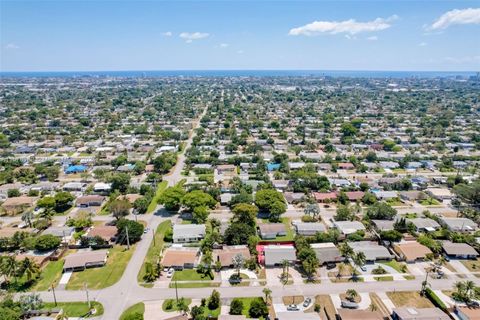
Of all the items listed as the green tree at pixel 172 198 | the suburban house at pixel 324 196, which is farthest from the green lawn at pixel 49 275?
the suburban house at pixel 324 196

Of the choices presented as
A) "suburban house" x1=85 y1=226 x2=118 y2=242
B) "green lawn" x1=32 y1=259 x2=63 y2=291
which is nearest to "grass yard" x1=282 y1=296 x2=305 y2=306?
"suburban house" x1=85 y1=226 x2=118 y2=242

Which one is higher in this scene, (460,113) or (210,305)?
(460,113)

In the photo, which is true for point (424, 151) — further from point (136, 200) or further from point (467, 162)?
point (136, 200)

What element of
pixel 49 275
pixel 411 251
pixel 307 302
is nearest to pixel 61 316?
pixel 49 275

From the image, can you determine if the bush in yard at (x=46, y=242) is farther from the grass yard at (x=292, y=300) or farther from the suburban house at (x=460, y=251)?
the suburban house at (x=460, y=251)

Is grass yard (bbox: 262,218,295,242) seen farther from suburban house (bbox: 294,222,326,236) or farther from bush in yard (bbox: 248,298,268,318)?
bush in yard (bbox: 248,298,268,318)

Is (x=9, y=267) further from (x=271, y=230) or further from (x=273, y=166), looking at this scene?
(x=273, y=166)

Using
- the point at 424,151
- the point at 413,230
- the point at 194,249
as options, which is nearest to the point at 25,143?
the point at 194,249
